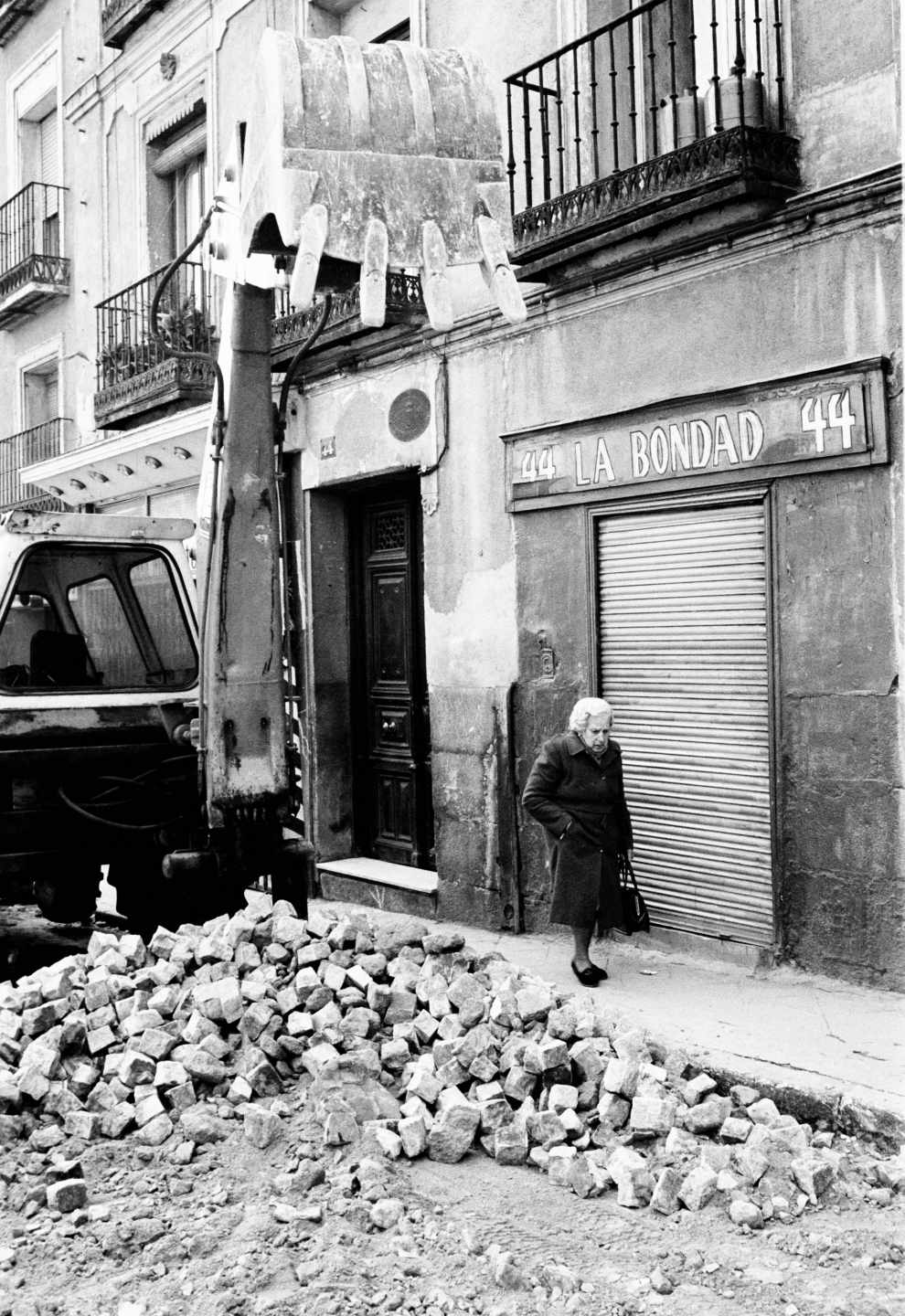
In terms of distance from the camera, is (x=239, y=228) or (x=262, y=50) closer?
(x=262, y=50)

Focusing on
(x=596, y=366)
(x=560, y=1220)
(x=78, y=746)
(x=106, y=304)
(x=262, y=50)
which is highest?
(x=106, y=304)

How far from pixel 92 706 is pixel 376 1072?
2562 mm

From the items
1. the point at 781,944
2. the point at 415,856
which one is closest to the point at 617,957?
the point at 781,944

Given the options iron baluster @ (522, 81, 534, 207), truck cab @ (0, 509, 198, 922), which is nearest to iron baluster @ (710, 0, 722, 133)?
iron baluster @ (522, 81, 534, 207)

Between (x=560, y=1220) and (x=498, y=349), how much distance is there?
18.8 ft

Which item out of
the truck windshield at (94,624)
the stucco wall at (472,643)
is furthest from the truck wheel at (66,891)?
the stucco wall at (472,643)

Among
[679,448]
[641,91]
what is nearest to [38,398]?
[641,91]

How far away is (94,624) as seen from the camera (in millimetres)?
7215

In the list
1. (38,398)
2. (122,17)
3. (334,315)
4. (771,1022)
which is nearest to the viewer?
(771,1022)

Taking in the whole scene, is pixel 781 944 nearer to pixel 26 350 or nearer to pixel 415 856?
pixel 415 856

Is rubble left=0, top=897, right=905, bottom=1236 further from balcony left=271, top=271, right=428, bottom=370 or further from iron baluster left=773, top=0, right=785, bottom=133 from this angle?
iron baluster left=773, top=0, right=785, bottom=133

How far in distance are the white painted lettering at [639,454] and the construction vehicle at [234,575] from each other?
7.24 feet

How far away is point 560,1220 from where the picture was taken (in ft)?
13.9

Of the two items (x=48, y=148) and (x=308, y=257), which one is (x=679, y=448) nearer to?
(x=308, y=257)
